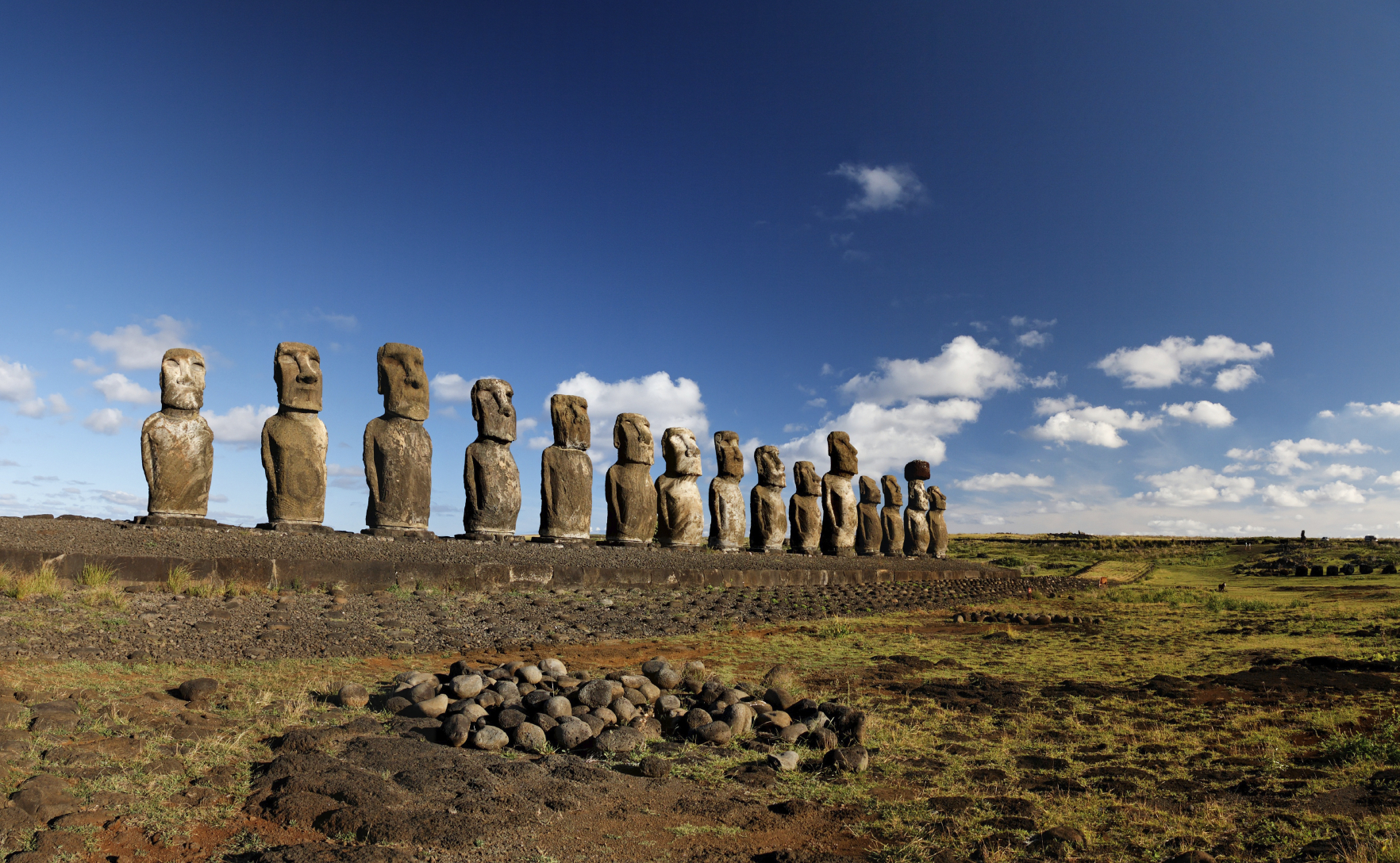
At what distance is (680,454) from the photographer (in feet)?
55.1

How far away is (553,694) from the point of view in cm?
438

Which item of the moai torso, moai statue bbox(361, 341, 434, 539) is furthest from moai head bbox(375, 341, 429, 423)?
the moai torso

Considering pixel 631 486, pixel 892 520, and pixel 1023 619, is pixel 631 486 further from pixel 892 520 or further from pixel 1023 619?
pixel 892 520

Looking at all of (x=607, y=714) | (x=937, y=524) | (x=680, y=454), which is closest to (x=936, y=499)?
(x=937, y=524)

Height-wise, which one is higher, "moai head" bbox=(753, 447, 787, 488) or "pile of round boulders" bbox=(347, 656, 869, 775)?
"moai head" bbox=(753, 447, 787, 488)

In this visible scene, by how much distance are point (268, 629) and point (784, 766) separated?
453 centimetres

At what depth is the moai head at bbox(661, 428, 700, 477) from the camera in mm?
16812

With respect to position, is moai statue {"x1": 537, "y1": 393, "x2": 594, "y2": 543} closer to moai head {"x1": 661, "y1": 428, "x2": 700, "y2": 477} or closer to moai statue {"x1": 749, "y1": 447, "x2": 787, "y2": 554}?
moai head {"x1": 661, "y1": 428, "x2": 700, "y2": 477}


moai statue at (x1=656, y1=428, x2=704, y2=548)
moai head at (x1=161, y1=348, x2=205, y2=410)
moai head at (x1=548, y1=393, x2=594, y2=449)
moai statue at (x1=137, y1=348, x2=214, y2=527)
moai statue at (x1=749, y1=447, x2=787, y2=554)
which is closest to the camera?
moai statue at (x1=137, y1=348, x2=214, y2=527)

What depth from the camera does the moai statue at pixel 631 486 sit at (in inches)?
613

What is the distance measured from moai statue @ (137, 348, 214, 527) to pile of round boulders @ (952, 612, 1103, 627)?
1001 centimetres

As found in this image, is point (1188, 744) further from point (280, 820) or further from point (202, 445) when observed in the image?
point (202, 445)

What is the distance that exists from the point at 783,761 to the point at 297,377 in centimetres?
1030

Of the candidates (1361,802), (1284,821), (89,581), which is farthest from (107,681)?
(1361,802)
